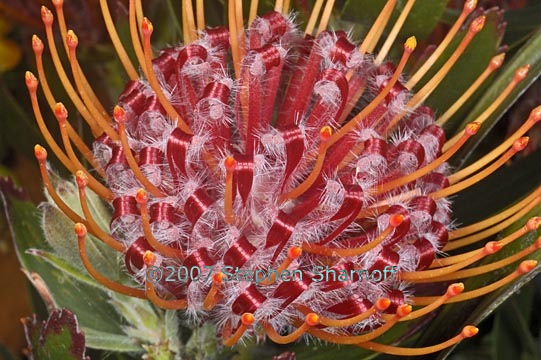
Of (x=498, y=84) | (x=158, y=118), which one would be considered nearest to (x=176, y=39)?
(x=158, y=118)

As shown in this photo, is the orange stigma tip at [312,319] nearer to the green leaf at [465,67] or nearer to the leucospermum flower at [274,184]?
the leucospermum flower at [274,184]

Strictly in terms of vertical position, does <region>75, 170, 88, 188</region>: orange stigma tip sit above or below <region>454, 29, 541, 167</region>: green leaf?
below

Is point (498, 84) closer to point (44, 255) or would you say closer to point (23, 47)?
point (44, 255)

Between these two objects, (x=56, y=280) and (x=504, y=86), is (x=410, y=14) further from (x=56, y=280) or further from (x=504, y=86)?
(x=56, y=280)

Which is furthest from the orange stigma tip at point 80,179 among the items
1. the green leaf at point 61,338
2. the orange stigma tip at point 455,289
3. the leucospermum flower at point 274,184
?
the orange stigma tip at point 455,289

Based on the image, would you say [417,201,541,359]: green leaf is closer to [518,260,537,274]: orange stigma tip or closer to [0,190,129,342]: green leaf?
[518,260,537,274]: orange stigma tip

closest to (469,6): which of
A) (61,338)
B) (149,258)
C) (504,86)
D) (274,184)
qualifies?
(504,86)

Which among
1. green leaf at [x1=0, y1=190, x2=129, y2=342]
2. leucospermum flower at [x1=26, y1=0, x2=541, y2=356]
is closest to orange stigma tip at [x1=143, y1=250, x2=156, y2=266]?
leucospermum flower at [x1=26, y1=0, x2=541, y2=356]

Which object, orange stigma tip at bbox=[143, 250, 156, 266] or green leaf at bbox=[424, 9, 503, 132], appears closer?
orange stigma tip at bbox=[143, 250, 156, 266]
